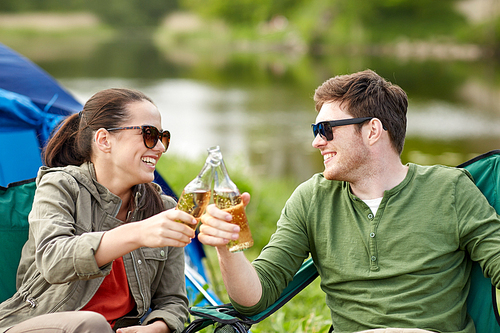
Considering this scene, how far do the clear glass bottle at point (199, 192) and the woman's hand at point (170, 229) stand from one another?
0.11ft

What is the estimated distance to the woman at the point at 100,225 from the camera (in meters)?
1.84

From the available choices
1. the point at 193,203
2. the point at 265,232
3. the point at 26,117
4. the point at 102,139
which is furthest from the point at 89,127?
the point at 265,232

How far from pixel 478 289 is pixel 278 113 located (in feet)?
44.4

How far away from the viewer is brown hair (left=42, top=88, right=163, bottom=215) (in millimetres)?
A: 2188

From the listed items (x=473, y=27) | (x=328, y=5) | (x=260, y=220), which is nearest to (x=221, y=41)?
(x=328, y=5)

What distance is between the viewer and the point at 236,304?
220 centimetres

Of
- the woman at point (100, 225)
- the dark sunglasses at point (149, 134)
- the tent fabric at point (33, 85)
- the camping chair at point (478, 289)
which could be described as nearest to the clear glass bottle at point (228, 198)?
the woman at point (100, 225)

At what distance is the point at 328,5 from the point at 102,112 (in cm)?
5508

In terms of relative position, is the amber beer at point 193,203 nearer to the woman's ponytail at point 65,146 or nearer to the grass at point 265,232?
the woman's ponytail at point 65,146

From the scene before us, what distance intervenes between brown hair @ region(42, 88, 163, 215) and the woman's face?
41mm

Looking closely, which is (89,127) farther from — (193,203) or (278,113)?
(278,113)

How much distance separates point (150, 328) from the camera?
84.3 inches

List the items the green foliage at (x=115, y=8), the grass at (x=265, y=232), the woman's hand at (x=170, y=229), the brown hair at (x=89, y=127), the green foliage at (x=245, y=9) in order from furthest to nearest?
the green foliage at (x=115, y=8) → the green foliage at (x=245, y=9) → the grass at (x=265, y=232) → the brown hair at (x=89, y=127) → the woman's hand at (x=170, y=229)

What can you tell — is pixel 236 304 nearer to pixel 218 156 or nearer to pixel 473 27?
pixel 218 156
